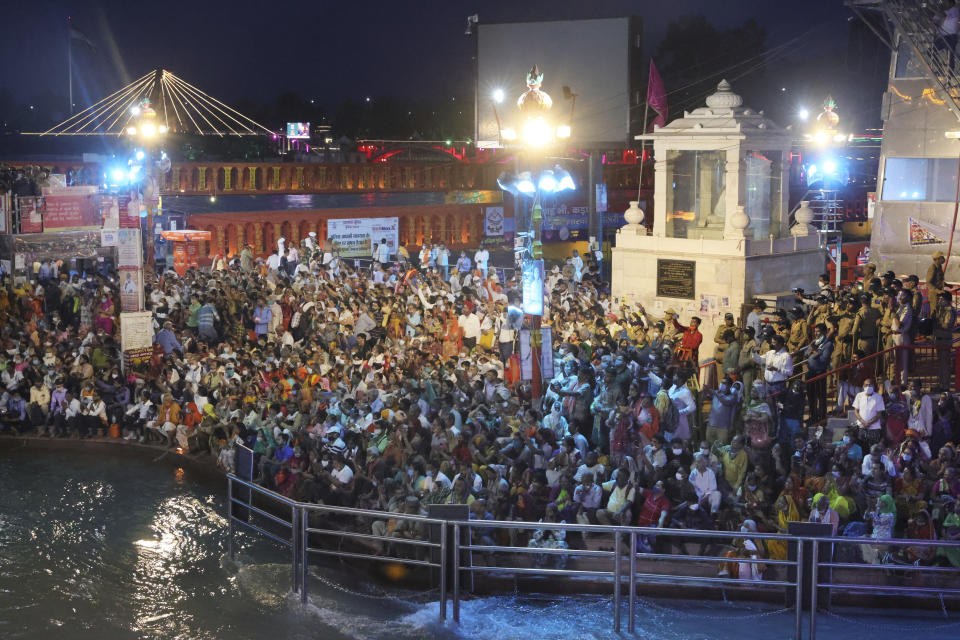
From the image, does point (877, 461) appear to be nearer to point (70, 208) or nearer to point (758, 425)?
point (758, 425)

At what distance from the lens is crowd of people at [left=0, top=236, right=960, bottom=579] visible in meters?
11.6

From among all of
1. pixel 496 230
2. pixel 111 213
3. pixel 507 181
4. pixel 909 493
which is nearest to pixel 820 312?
pixel 909 493

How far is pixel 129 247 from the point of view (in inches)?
770

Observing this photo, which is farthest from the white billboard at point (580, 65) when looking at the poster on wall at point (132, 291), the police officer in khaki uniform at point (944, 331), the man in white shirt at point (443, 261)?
the police officer in khaki uniform at point (944, 331)

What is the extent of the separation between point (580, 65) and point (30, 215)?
64.1 ft

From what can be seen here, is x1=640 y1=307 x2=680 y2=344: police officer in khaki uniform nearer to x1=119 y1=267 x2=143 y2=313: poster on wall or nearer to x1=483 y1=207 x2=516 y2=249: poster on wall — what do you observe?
x1=119 y1=267 x2=143 y2=313: poster on wall

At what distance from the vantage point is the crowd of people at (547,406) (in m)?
11.6

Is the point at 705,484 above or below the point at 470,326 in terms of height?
below

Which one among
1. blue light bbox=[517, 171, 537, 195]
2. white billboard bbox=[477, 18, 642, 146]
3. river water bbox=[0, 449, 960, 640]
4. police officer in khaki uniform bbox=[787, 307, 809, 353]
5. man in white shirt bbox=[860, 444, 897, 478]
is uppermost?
white billboard bbox=[477, 18, 642, 146]

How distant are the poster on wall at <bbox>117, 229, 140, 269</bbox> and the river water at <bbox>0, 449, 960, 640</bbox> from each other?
531cm

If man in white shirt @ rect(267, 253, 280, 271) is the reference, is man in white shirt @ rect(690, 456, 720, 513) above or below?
below

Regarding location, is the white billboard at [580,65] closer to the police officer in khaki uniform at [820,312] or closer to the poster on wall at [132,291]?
the poster on wall at [132,291]

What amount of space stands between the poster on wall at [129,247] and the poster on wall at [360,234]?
14.3 metres

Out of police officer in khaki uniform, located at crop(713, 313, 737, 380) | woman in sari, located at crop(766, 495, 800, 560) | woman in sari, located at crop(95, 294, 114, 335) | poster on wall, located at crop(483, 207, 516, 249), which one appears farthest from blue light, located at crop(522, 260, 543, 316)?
poster on wall, located at crop(483, 207, 516, 249)
